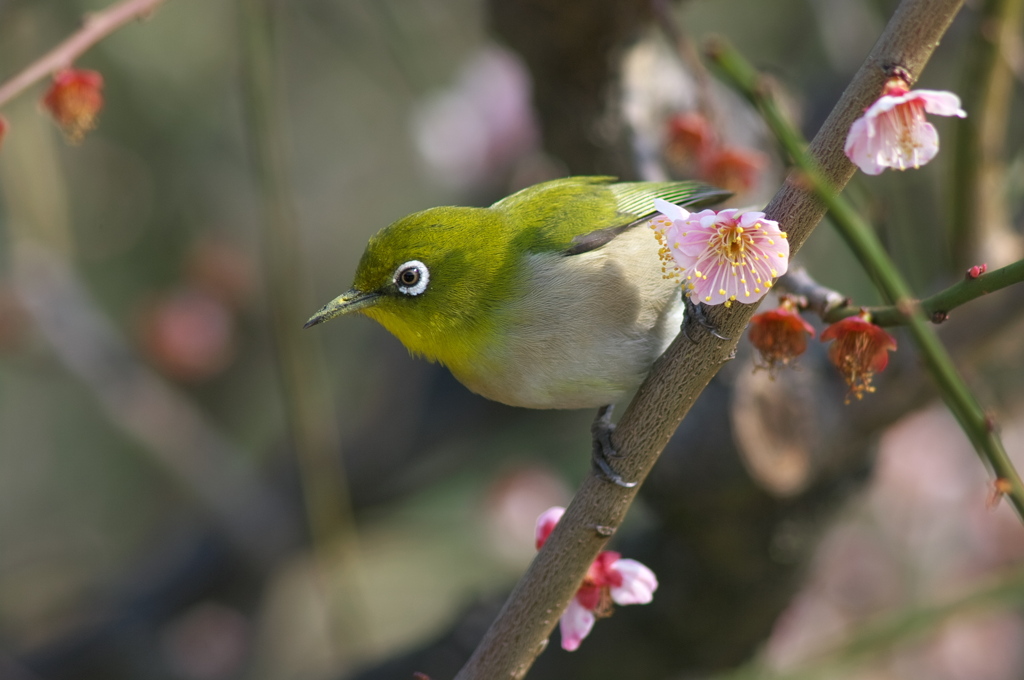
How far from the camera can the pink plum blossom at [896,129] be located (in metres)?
1.78

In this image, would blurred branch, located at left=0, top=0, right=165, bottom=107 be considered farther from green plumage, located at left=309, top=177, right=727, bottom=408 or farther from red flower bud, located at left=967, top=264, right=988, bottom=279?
red flower bud, located at left=967, top=264, right=988, bottom=279

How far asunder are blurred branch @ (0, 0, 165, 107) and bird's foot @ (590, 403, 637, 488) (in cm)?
161

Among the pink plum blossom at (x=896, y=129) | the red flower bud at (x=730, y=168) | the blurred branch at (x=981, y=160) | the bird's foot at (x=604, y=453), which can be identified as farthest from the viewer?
the blurred branch at (x=981, y=160)

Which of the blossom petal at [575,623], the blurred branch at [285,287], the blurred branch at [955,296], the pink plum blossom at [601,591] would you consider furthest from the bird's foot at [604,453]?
the blurred branch at [285,287]

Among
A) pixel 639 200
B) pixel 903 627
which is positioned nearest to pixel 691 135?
pixel 639 200

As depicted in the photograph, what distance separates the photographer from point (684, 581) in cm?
402

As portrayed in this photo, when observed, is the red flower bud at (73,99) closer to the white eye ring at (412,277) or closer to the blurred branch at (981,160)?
the white eye ring at (412,277)

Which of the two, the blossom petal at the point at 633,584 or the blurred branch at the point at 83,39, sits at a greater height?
the blurred branch at the point at 83,39

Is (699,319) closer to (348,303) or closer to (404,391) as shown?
(348,303)

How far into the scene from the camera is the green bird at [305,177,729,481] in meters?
2.63

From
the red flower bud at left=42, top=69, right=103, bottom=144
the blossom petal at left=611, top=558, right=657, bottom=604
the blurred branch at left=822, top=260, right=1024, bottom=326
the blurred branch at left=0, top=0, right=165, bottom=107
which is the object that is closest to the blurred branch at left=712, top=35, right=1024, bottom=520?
the blurred branch at left=822, top=260, right=1024, bottom=326

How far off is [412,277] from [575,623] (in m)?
1.04

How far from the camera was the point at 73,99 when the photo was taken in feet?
8.45

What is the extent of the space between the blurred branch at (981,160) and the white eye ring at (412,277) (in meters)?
2.22
